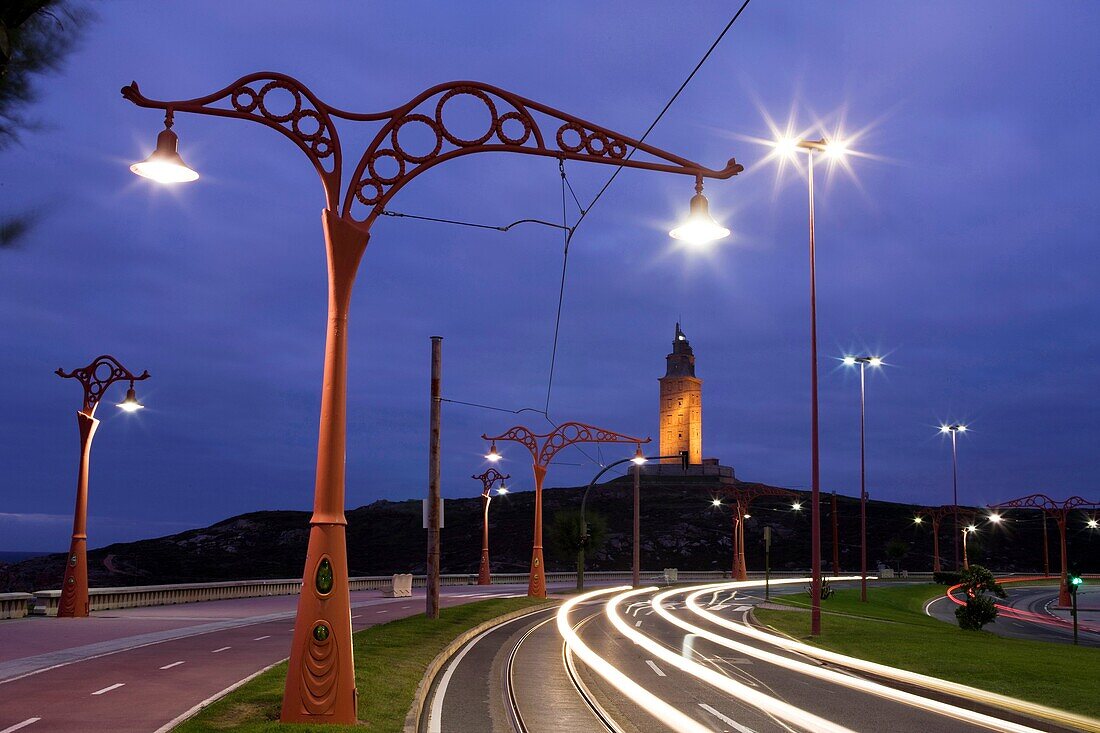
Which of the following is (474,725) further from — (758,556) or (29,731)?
(758,556)

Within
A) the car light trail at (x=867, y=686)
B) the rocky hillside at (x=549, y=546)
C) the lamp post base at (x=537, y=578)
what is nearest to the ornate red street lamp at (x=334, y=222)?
the car light trail at (x=867, y=686)

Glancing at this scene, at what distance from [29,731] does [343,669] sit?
399 centimetres

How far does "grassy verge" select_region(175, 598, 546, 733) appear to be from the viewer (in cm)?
1195

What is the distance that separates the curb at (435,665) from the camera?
13.2 meters

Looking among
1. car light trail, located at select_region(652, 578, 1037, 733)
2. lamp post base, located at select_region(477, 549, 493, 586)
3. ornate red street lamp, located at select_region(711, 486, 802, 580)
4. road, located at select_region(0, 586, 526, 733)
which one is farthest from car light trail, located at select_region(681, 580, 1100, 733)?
ornate red street lamp, located at select_region(711, 486, 802, 580)

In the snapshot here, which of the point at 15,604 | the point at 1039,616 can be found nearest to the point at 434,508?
the point at 15,604

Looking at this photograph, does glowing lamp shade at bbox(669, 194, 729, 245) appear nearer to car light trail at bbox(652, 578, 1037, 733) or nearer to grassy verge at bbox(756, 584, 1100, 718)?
car light trail at bbox(652, 578, 1037, 733)

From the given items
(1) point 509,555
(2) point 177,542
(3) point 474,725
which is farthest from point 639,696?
(2) point 177,542

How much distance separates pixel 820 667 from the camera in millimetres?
21031

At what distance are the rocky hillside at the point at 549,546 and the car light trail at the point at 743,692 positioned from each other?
84.8 meters

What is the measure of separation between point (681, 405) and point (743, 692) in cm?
15293

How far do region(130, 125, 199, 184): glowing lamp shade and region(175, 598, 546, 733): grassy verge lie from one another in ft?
21.8

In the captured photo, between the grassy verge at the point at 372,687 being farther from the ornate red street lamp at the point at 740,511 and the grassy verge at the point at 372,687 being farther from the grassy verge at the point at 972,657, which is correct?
the ornate red street lamp at the point at 740,511

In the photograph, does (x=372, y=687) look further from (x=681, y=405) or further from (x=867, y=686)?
(x=681, y=405)
